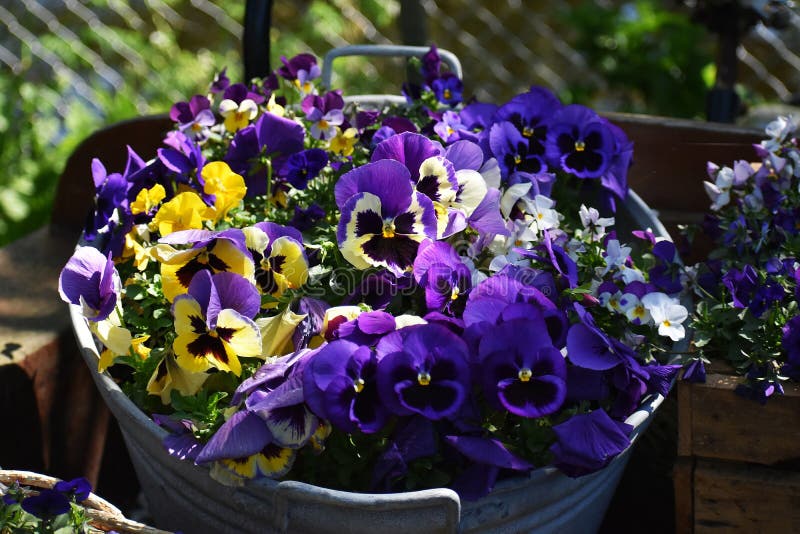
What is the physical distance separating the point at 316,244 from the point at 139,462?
300 millimetres

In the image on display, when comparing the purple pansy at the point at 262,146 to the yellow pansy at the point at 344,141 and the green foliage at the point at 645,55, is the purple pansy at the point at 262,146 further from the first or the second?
the green foliage at the point at 645,55

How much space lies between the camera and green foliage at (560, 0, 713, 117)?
2871 mm

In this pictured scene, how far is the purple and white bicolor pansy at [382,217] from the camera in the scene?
923mm

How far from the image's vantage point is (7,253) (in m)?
1.55

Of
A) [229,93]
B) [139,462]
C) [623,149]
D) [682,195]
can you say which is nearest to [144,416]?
[139,462]

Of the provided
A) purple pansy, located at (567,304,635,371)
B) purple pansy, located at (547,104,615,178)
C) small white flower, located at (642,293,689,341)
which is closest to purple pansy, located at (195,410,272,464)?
purple pansy, located at (567,304,635,371)

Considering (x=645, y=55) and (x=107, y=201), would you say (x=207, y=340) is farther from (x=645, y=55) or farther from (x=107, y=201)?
(x=645, y=55)

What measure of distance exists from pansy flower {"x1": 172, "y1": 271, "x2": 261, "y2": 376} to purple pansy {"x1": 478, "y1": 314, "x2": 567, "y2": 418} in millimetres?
217

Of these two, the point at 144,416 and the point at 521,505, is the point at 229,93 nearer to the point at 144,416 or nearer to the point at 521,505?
the point at 144,416

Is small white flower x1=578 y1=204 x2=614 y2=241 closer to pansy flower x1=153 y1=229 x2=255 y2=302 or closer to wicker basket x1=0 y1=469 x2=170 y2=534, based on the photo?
pansy flower x1=153 y1=229 x2=255 y2=302

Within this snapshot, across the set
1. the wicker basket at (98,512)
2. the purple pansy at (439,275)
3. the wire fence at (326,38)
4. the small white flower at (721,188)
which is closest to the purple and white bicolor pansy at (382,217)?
the purple pansy at (439,275)

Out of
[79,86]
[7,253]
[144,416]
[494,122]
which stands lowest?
[79,86]

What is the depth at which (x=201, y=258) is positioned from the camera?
938 millimetres

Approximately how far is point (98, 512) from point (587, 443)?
1.54ft
